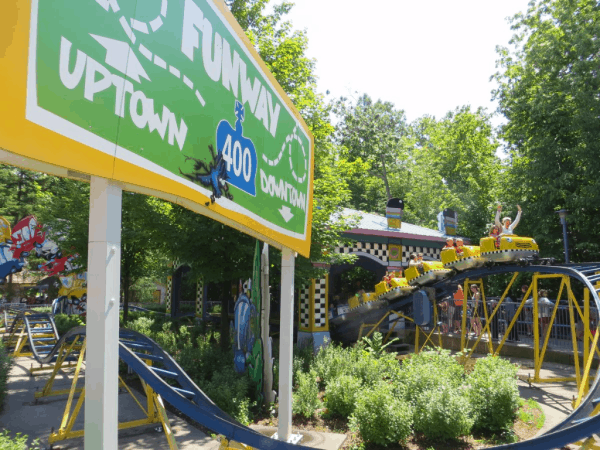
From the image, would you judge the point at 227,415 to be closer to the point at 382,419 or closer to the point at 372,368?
the point at 382,419

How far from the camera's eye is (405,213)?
4041 cm

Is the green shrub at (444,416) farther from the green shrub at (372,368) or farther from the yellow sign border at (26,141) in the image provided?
the yellow sign border at (26,141)

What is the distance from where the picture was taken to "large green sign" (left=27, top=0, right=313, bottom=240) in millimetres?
2496

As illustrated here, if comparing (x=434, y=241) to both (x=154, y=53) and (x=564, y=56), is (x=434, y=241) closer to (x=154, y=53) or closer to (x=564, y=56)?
(x=564, y=56)

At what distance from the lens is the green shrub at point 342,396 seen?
864 cm

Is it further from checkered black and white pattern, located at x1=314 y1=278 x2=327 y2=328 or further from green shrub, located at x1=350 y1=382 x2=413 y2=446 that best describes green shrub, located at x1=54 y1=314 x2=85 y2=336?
green shrub, located at x1=350 y1=382 x2=413 y2=446

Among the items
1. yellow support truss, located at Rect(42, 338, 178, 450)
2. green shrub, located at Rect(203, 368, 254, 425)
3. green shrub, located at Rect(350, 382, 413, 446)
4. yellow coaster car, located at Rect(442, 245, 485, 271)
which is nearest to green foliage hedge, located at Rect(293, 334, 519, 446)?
green shrub, located at Rect(350, 382, 413, 446)

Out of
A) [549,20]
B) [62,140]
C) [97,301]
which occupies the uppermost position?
[549,20]

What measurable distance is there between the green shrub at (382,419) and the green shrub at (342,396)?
3.85 ft

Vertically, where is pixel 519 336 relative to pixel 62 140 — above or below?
below

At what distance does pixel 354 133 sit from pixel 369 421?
123 ft

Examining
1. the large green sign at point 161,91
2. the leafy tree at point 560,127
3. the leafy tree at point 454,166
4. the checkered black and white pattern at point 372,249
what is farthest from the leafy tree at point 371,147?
the large green sign at point 161,91

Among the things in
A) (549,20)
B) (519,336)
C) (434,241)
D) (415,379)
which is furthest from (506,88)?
(415,379)

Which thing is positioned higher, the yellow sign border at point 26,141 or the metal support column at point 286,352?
the yellow sign border at point 26,141
